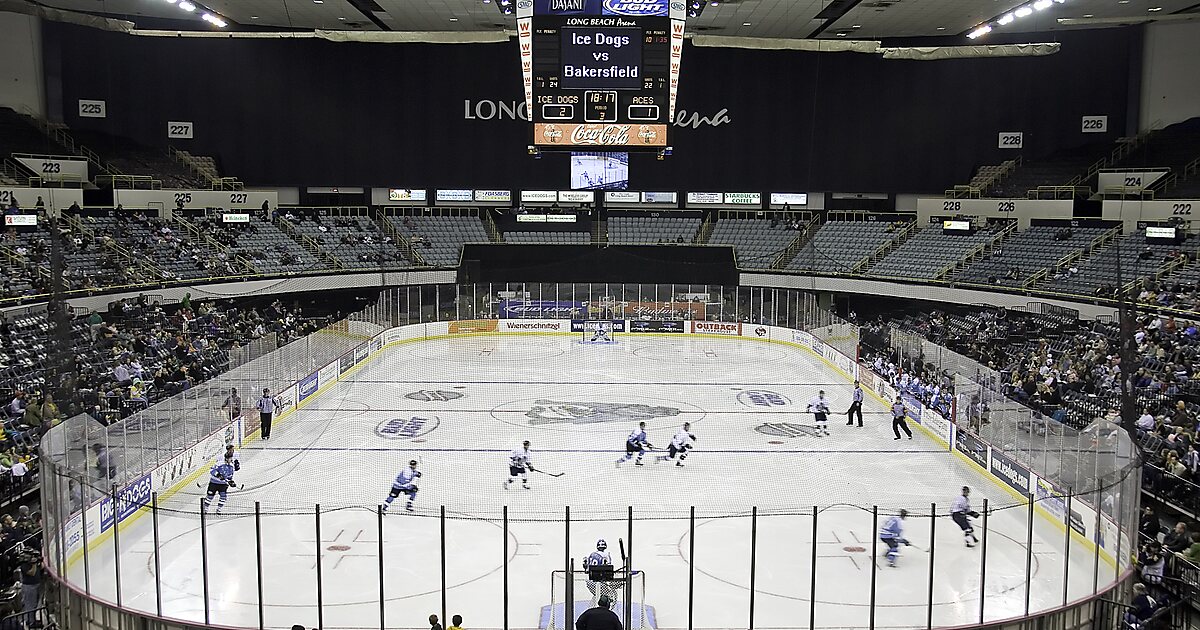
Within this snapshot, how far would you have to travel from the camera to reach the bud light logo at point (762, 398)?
25.4 meters

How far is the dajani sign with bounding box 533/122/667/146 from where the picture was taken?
79.4ft

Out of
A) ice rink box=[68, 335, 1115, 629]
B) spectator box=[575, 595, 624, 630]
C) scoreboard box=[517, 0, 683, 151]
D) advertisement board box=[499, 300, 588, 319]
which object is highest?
scoreboard box=[517, 0, 683, 151]

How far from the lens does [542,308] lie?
124ft

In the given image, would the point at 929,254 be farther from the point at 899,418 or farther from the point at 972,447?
the point at 972,447

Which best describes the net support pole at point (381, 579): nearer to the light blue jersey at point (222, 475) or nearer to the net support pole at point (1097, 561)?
the light blue jersey at point (222, 475)

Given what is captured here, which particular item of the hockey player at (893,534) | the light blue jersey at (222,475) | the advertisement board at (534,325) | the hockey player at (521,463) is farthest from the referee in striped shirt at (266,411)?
the advertisement board at (534,325)

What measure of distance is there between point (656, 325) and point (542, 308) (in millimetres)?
4313

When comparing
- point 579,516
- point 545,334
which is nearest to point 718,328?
point 545,334

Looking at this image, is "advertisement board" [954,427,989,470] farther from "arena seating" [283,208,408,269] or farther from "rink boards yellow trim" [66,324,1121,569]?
"arena seating" [283,208,408,269]

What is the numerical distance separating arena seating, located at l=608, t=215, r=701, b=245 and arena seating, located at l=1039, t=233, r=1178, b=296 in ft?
52.8

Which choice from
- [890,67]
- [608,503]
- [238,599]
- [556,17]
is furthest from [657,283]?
[238,599]

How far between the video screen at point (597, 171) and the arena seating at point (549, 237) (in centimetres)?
262

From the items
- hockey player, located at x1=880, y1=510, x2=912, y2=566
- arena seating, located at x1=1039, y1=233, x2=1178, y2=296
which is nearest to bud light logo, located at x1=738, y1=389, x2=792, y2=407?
arena seating, located at x1=1039, y1=233, x2=1178, y2=296

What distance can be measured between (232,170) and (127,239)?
426 inches
